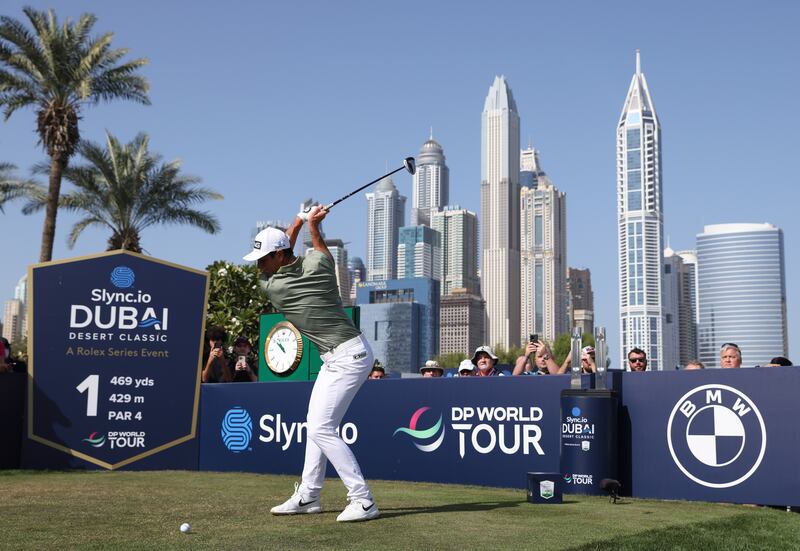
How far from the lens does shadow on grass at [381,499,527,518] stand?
737 cm

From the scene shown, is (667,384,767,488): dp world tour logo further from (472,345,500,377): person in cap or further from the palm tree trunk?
the palm tree trunk

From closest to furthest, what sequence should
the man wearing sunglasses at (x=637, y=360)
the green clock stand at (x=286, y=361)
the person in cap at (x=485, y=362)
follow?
the man wearing sunglasses at (x=637, y=360), the person in cap at (x=485, y=362), the green clock stand at (x=286, y=361)

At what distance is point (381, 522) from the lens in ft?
22.2

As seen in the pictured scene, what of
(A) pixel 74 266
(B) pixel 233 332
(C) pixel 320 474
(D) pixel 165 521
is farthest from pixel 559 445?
(B) pixel 233 332

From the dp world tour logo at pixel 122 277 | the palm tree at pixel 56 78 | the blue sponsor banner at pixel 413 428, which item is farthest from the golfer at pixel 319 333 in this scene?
the palm tree at pixel 56 78

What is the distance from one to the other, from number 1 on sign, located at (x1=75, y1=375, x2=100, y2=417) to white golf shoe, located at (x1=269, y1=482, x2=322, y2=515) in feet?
21.5

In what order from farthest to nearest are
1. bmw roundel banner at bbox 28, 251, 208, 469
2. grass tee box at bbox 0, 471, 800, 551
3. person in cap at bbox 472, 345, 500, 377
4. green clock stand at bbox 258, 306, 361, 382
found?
green clock stand at bbox 258, 306, 361, 382 < bmw roundel banner at bbox 28, 251, 208, 469 < person in cap at bbox 472, 345, 500, 377 < grass tee box at bbox 0, 471, 800, 551

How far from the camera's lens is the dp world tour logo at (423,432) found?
1115 cm

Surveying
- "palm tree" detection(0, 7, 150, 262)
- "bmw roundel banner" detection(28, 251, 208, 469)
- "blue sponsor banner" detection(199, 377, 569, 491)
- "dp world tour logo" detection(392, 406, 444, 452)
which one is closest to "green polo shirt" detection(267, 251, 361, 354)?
"blue sponsor banner" detection(199, 377, 569, 491)

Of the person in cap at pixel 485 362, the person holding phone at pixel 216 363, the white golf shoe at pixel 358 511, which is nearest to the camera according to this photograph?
the white golf shoe at pixel 358 511

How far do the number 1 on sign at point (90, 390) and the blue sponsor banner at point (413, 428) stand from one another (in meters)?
1.57

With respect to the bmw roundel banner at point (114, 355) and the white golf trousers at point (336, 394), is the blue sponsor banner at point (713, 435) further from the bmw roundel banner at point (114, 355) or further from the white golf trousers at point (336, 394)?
the bmw roundel banner at point (114, 355)

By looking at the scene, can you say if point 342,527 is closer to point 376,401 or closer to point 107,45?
point 376,401

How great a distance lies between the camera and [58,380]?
507 inches
